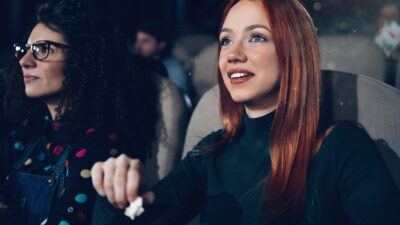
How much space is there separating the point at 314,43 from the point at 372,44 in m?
0.66

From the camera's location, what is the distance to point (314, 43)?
0.98 m

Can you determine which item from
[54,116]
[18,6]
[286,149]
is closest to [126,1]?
[18,6]

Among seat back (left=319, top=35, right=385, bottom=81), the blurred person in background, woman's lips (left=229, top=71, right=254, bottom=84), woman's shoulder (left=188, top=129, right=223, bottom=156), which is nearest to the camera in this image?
woman's lips (left=229, top=71, right=254, bottom=84)

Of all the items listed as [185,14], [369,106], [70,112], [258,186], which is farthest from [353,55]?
[185,14]

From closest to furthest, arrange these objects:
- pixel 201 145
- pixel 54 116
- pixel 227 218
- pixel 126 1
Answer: pixel 227 218 < pixel 201 145 < pixel 54 116 < pixel 126 1

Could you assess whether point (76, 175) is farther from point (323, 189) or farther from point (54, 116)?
point (323, 189)

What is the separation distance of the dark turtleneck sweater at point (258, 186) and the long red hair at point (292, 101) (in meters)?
0.03

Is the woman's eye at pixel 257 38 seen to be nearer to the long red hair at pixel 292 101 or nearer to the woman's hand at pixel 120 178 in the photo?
the long red hair at pixel 292 101

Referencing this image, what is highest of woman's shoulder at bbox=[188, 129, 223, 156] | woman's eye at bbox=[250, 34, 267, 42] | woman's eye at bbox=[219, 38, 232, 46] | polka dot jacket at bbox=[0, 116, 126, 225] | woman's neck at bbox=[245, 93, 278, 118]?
woman's eye at bbox=[250, 34, 267, 42]

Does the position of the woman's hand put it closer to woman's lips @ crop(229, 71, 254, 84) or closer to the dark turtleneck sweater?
the dark turtleneck sweater

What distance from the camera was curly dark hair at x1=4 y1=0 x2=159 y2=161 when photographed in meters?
1.37

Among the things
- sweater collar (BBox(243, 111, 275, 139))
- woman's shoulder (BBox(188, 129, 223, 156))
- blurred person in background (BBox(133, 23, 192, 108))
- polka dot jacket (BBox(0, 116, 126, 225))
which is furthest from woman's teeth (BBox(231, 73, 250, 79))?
blurred person in background (BBox(133, 23, 192, 108))

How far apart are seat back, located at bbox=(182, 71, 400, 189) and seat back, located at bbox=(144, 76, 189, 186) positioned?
52cm

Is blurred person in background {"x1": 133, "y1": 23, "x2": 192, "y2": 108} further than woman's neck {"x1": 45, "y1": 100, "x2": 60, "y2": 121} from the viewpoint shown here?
Yes
